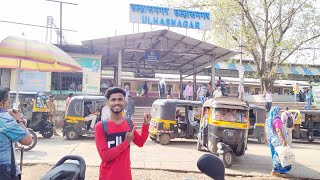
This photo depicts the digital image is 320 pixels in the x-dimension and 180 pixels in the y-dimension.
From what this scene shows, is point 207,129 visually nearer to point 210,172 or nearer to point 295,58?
point 210,172

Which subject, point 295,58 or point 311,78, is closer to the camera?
point 295,58

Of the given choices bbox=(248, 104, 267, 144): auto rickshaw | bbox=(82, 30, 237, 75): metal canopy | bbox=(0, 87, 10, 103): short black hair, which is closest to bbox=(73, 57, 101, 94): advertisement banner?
bbox=(82, 30, 237, 75): metal canopy

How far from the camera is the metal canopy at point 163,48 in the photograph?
54.1ft

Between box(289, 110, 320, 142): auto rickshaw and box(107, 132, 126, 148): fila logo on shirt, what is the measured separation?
12951 millimetres

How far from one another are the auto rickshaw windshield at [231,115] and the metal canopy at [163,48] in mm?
8954

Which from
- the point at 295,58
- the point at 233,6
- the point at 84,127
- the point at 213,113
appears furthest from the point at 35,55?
the point at 295,58

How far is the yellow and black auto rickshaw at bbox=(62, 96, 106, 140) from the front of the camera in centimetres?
1184

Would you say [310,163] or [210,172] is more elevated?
[210,172]

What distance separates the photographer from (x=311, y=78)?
36625mm

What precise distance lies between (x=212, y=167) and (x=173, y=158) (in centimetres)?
709

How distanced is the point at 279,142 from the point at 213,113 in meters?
1.99

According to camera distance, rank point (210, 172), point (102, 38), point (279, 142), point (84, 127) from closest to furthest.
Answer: point (210, 172)
point (279, 142)
point (84, 127)
point (102, 38)

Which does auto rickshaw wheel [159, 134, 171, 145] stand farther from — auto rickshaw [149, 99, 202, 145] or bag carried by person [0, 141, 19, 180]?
bag carried by person [0, 141, 19, 180]

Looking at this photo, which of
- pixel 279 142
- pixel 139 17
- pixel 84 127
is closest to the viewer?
pixel 279 142
